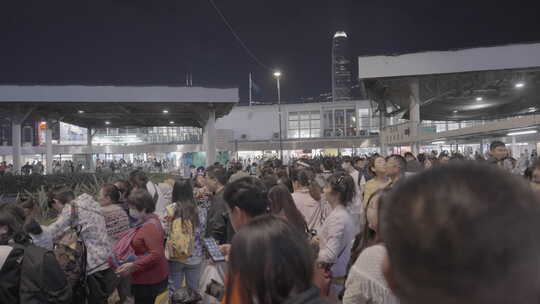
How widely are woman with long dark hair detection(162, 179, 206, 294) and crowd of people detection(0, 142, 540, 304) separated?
0.06 ft

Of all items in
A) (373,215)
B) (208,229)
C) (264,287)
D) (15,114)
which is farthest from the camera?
(15,114)

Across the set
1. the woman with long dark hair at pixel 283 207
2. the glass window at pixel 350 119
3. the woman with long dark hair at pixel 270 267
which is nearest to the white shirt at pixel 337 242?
the woman with long dark hair at pixel 283 207

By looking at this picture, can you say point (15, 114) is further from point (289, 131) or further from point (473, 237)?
point (289, 131)

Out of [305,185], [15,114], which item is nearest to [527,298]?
[305,185]

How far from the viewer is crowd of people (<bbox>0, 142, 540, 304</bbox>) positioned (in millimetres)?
774

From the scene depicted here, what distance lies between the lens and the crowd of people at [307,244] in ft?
2.54

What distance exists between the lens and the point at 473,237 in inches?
29.9

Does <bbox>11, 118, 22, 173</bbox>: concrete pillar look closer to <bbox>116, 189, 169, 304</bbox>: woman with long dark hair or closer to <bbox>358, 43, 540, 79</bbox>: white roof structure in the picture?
<bbox>358, 43, 540, 79</bbox>: white roof structure

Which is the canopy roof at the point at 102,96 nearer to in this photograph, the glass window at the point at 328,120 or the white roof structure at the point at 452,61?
the white roof structure at the point at 452,61

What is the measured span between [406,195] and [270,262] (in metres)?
0.87

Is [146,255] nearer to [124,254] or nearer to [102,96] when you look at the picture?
[124,254]

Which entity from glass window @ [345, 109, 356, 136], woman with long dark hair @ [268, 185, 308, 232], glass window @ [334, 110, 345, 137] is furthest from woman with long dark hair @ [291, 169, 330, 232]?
glass window @ [334, 110, 345, 137]

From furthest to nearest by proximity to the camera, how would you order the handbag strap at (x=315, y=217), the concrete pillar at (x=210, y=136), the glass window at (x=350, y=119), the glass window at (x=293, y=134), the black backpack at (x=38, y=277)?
the glass window at (x=293, y=134), the glass window at (x=350, y=119), the concrete pillar at (x=210, y=136), the handbag strap at (x=315, y=217), the black backpack at (x=38, y=277)

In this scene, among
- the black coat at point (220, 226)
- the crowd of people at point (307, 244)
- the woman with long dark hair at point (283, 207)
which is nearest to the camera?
the crowd of people at point (307, 244)
